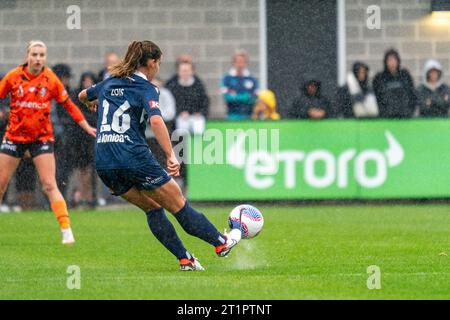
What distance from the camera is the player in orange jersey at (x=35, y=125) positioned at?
50.4ft

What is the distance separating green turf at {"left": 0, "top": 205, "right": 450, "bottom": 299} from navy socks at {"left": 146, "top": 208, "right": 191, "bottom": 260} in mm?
211

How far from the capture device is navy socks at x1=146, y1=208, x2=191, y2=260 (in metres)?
12.0

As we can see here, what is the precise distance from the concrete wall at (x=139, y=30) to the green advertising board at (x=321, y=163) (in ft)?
7.51

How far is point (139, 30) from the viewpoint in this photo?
953 inches

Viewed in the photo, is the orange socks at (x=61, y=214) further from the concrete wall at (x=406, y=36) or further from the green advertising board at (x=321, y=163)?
the concrete wall at (x=406, y=36)

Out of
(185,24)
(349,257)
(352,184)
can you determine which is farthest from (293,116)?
(349,257)

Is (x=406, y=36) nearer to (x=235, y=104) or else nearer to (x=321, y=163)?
(x=235, y=104)

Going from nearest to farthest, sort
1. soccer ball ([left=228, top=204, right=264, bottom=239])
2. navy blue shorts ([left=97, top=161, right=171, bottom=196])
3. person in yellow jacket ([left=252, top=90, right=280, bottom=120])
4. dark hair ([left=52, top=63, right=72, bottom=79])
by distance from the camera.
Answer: navy blue shorts ([left=97, top=161, right=171, bottom=196]), soccer ball ([left=228, top=204, right=264, bottom=239]), dark hair ([left=52, top=63, right=72, bottom=79]), person in yellow jacket ([left=252, top=90, right=280, bottom=120])

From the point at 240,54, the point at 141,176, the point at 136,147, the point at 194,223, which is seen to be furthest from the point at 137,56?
the point at 240,54

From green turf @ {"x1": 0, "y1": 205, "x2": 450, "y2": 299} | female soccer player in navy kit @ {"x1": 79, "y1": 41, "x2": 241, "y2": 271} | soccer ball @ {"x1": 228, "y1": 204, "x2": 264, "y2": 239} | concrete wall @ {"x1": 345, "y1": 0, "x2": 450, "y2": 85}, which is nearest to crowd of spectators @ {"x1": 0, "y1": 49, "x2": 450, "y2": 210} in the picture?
concrete wall @ {"x1": 345, "y1": 0, "x2": 450, "y2": 85}

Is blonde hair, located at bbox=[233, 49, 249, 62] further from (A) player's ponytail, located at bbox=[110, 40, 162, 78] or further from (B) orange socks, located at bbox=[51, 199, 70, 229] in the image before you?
(A) player's ponytail, located at bbox=[110, 40, 162, 78]

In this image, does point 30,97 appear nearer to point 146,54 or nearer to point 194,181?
point 146,54

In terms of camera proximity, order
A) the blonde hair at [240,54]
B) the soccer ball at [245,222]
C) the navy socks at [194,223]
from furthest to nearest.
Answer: the blonde hair at [240,54] → the soccer ball at [245,222] → the navy socks at [194,223]

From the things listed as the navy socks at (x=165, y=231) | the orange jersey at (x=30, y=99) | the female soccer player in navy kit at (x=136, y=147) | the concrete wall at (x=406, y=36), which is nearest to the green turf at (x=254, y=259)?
the navy socks at (x=165, y=231)
